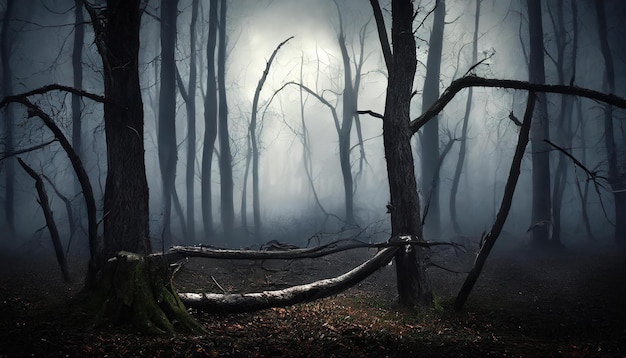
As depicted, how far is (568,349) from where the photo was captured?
6.07 metres

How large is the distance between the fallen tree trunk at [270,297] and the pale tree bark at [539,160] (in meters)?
13.7

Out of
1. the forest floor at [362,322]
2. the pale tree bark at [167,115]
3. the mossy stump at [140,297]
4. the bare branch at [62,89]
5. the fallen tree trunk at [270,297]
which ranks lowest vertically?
the forest floor at [362,322]

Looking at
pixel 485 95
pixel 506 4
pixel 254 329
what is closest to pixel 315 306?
pixel 254 329

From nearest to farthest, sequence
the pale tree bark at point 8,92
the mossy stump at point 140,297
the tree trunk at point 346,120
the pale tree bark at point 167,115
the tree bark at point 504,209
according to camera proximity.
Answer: the mossy stump at point 140,297 < the tree bark at point 504,209 < the pale tree bark at point 167,115 < the pale tree bark at point 8,92 < the tree trunk at point 346,120

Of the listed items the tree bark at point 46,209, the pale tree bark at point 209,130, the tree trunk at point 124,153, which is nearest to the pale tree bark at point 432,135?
the pale tree bark at point 209,130

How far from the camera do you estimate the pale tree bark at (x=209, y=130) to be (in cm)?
2339

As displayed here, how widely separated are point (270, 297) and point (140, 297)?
2.40 metres

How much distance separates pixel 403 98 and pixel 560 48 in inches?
891

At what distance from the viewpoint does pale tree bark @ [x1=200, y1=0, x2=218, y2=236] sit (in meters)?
23.4

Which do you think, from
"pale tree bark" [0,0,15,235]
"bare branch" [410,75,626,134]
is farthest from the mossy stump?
"pale tree bark" [0,0,15,235]

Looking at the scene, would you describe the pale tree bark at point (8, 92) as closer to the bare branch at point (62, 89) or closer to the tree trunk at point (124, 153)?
the bare branch at point (62, 89)

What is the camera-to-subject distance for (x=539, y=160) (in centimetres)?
1892

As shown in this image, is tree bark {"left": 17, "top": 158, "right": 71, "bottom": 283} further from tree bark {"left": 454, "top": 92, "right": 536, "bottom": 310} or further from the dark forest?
tree bark {"left": 454, "top": 92, "right": 536, "bottom": 310}

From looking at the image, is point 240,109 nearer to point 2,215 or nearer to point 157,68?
point 157,68
